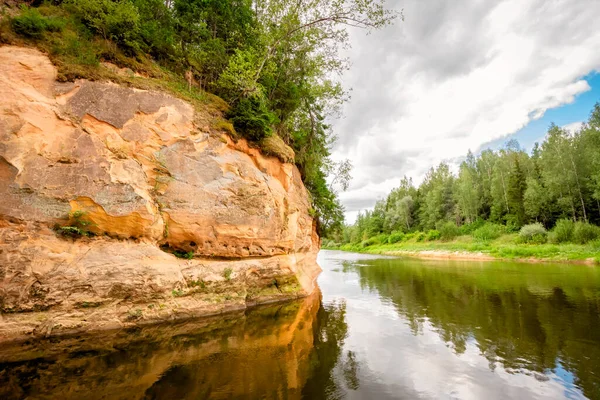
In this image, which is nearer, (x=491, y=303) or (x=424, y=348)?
(x=424, y=348)

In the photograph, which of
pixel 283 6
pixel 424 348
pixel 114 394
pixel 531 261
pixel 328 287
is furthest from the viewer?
pixel 531 261

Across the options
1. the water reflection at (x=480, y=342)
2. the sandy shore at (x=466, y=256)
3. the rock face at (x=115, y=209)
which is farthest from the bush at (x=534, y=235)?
the rock face at (x=115, y=209)

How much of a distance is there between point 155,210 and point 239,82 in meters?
7.74

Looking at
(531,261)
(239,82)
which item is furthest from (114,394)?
(531,261)

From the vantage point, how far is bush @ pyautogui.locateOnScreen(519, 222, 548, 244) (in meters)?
33.2

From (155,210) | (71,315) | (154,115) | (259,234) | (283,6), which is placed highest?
(283,6)

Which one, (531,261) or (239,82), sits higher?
(239,82)

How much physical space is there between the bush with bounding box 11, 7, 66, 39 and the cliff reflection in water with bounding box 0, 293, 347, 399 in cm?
1042

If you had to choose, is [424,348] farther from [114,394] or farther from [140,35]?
[140,35]

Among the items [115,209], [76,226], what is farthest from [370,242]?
[76,226]

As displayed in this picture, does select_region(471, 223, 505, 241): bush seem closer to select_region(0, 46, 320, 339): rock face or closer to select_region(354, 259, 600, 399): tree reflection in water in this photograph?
select_region(354, 259, 600, 399): tree reflection in water

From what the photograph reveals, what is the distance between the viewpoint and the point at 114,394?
190 inches

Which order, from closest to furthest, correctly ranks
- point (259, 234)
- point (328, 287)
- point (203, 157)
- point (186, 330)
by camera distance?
point (186, 330) → point (203, 157) → point (259, 234) → point (328, 287)

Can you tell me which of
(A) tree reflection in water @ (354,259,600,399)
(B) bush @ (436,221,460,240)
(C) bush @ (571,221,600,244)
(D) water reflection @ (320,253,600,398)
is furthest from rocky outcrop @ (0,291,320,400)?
(B) bush @ (436,221,460,240)
